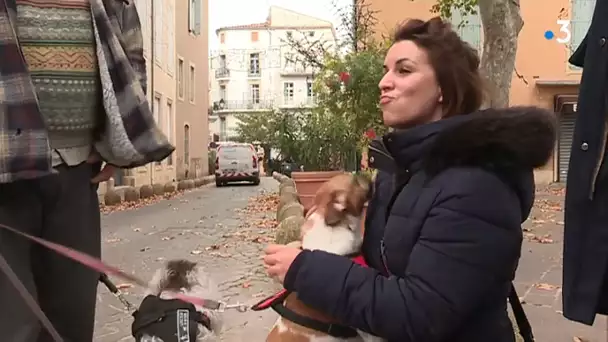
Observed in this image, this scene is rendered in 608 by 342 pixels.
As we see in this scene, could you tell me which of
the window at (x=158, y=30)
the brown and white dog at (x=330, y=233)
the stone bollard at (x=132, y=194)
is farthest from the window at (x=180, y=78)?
the brown and white dog at (x=330, y=233)

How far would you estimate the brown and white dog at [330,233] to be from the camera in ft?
6.72

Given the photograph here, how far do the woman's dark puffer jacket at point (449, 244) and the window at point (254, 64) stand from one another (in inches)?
3355

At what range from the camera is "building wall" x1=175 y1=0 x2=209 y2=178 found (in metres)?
30.0

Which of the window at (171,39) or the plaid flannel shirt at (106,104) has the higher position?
the window at (171,39)

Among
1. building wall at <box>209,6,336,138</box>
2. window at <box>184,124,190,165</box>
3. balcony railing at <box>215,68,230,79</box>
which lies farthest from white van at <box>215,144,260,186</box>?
balcony railing at <box>215,68,230,79</box>

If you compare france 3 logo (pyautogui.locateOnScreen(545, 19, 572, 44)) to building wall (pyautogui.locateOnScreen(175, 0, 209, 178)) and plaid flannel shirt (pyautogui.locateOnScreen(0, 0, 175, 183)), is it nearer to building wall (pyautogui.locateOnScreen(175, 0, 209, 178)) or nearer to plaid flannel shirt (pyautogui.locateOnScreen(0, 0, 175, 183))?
building wall (pyautogui.locateOnScreen(175, 0, 209, 178))

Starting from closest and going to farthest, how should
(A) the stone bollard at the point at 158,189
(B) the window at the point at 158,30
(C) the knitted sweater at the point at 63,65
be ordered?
1. (C) the knitted sweater at the point at 63,65
2. (A) the stone bollard at the point at 158,189
3. (B) the window at the point at 158,30

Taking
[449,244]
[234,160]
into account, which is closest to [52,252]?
[449,244]

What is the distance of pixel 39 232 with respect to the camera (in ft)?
7.49

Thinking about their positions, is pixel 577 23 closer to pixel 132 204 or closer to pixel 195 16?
pixel 132 204

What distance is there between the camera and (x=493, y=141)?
1.87 m

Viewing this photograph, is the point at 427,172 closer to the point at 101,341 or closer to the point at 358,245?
the point at 358,245

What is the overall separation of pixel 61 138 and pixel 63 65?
9.1 inches

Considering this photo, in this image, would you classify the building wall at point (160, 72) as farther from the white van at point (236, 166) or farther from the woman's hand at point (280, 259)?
the woman's hand at point (280, 259)
